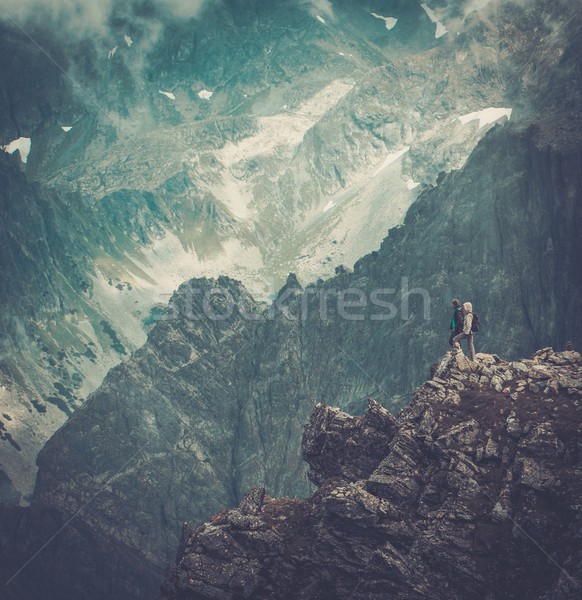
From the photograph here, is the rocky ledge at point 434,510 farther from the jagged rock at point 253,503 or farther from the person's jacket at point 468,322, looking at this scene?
the person's jacket at point 468,322

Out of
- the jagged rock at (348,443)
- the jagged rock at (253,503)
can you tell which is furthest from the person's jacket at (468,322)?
the jagged rock at (253,503)

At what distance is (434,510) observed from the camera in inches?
2675

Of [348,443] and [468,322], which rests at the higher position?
[468,322]

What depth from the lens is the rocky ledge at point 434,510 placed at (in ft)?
209

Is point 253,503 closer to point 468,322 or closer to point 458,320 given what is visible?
point 458,320

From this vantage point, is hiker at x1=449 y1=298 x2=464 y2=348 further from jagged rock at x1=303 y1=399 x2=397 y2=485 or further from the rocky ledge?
jagged rock at x1=303 y1=399 x2=397 y2=485

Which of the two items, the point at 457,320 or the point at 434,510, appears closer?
the point at 434,510

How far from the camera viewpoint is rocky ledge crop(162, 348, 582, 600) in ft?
209

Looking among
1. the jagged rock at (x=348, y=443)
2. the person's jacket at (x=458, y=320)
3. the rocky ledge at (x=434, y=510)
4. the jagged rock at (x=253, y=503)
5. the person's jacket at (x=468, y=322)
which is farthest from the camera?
the person's jacket at (x=458, y=320)

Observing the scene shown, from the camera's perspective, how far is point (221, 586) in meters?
70.9

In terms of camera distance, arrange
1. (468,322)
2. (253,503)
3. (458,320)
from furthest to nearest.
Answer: (458,320)
(468,322)
(253,503)

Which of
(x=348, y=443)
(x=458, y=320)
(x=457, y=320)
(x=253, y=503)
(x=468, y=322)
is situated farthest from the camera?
(x=457, y=320)

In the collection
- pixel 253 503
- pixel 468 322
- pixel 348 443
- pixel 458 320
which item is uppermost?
pixel 458 320

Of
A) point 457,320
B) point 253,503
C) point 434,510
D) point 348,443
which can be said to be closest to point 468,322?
point 457,320
